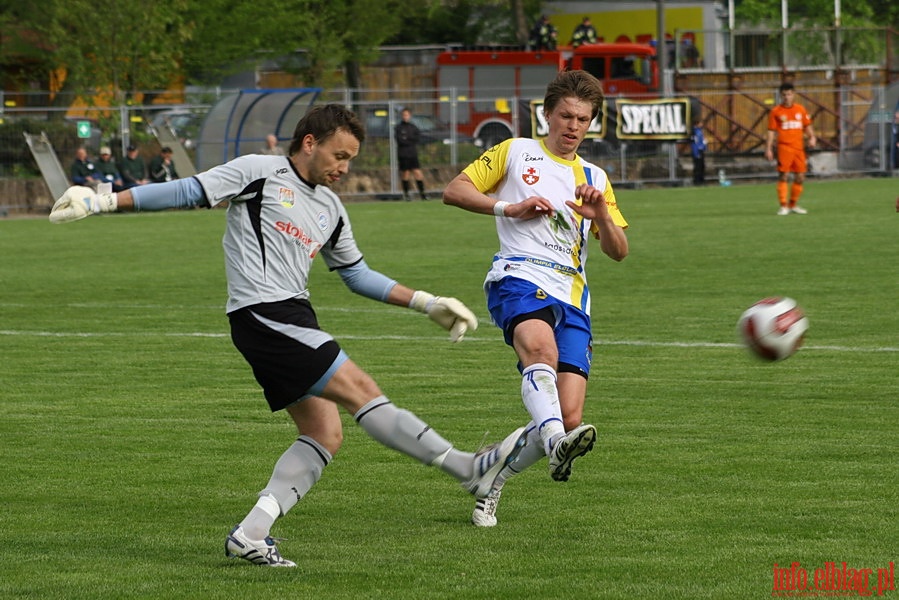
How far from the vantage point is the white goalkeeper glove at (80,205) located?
19.1 ft

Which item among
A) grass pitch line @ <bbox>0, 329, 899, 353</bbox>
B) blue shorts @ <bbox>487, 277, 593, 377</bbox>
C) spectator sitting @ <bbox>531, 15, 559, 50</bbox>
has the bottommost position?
grass pitch line @ <bbox>0, 329, 899, 353</bbox>

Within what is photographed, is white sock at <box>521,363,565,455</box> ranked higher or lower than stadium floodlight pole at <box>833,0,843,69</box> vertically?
lower

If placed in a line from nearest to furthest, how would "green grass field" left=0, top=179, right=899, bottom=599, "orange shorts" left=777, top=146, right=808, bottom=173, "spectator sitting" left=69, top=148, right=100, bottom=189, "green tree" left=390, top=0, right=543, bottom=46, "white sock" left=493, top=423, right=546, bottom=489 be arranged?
1. "green grass field" left=0, top=179, right=899, bottom=599
2. "white sock" left=493, top=423, right=546, bottom=489
3. "orange shorts" left=777, top=146, right=808, bottom=173
4. "spectator sitting" left=69, top=148, right=100, bottom=189
5. "green tree" left=390, top=0, right=543, bottom=46

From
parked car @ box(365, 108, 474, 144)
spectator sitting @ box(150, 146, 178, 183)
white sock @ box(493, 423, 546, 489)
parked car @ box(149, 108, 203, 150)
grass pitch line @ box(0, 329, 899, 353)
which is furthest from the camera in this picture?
parked car @ box(365, 108, 474, 144)

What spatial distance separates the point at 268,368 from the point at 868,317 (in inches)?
364

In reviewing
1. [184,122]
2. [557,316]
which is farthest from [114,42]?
[557,316]

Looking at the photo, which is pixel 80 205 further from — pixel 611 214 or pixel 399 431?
pixel 611 214

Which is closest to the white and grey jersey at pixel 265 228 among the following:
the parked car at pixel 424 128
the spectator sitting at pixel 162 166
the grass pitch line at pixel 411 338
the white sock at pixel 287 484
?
the white sock at pixel 287 484

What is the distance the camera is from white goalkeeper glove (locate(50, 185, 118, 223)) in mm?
5832

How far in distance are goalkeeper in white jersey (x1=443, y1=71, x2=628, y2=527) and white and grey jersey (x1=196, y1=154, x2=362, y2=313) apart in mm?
1158

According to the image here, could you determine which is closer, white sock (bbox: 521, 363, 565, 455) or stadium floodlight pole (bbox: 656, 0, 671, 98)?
white sock (bbox: 521, 363, 565, 455)

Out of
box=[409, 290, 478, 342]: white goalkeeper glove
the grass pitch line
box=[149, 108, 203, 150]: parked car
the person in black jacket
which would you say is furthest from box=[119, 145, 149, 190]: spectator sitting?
box=[409, 290, 478, 342]: white goalkeeper glove

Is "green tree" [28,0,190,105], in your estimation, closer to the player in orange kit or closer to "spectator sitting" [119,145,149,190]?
"spectator sitting" [119,145,149,190]

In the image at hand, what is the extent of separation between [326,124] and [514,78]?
43697mm
